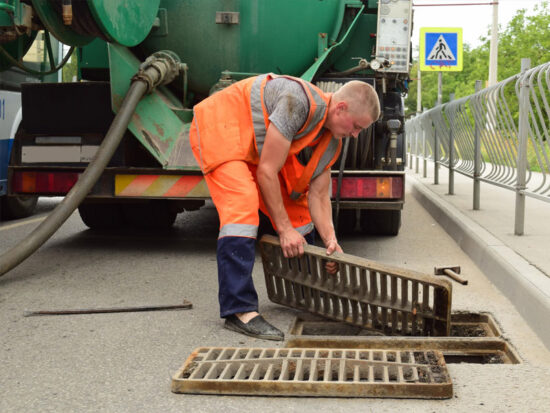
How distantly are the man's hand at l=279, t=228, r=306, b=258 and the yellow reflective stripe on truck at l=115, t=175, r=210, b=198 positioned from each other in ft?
5.62

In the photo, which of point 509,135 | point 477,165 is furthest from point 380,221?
point 477,165

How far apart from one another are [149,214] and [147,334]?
3.46 metres

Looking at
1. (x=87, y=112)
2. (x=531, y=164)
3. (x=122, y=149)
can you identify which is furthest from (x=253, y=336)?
(x=531, y=164)

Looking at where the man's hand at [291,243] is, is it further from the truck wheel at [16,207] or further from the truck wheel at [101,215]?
the truck wheel at [16,207]

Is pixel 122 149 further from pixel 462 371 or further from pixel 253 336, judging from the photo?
pixel 462 371

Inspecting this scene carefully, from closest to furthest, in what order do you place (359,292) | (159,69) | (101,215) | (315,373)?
1. (315,373)
2. (359,292)
3. (159,69)
4. (101,215)

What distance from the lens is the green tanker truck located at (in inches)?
207

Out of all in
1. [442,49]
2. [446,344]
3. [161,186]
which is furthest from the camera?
[442,49]

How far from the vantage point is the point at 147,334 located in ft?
11.5

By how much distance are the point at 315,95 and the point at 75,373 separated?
1.73m

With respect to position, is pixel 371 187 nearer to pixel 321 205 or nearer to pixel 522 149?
pixel 522 149

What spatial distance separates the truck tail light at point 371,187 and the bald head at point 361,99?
193 cm

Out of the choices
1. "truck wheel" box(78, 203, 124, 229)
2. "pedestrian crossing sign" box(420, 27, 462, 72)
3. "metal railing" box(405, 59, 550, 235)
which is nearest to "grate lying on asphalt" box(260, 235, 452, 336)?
"metal railing" box(405, 59, 550, 235)

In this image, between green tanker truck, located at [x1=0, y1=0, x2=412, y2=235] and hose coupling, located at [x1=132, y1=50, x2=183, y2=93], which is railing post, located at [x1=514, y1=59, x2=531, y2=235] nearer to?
green tanker truck, located at [x1=0, y1=0, x2=412, y2=235]
